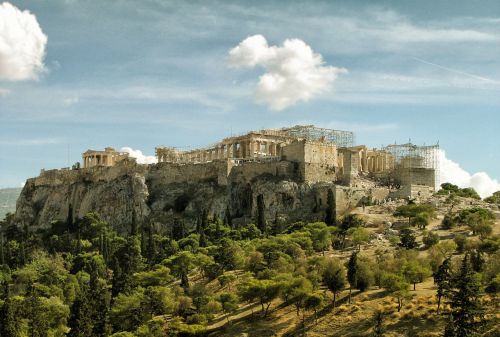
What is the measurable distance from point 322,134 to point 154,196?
80.2 feet

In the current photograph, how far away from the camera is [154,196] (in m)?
94.8

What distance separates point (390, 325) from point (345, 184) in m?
35.4

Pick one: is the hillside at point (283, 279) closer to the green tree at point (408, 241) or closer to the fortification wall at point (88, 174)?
the green tree at point (408, 241)

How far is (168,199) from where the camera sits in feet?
305

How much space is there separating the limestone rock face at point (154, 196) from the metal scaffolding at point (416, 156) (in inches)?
573

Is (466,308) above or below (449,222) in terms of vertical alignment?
below

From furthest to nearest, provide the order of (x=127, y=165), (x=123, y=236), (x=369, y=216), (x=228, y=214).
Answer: (x=127, y=165)
(x=123, y=236)
(x=228, y=214)
(x=369, y=216)

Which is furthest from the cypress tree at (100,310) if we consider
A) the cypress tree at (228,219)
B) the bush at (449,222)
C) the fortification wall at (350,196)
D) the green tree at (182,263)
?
the bush at (449,222)

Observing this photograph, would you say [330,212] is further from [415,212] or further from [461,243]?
[461,243]

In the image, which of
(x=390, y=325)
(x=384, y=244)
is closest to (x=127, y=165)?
(x=384, y=244)

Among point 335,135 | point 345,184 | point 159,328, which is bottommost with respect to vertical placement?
point 159,328

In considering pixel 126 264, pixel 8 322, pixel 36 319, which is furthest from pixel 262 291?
pixel 126 264

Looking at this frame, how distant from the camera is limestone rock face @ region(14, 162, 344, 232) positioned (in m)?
82.1

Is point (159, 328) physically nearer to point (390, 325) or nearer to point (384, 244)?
point (390, 325)
